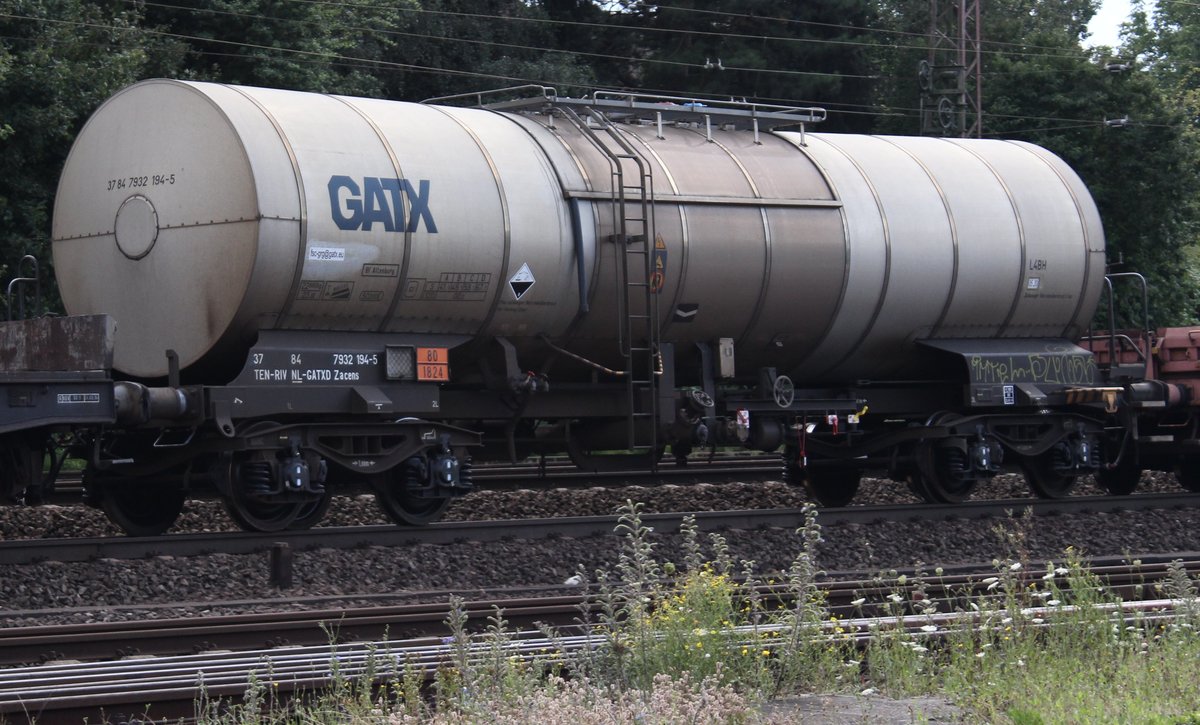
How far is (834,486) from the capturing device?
718 inches

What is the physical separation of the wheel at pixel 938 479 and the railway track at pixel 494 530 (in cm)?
55

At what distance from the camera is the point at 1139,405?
17.4 m

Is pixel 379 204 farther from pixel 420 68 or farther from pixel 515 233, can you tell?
pixel 420 68

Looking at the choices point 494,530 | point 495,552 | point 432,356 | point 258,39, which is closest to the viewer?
point 495,552

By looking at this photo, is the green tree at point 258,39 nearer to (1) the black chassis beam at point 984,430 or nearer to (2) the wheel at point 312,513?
(1) the black chassis beam at point 984,430

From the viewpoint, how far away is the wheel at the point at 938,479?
1644cm

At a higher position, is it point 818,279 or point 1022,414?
point 818,279

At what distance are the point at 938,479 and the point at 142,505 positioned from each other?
27.8ft

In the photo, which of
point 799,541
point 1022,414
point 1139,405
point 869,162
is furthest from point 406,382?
point 1139,405

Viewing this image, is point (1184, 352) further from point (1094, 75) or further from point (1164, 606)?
point (1094, 75)

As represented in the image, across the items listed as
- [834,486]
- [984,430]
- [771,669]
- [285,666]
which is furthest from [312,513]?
[984,430]

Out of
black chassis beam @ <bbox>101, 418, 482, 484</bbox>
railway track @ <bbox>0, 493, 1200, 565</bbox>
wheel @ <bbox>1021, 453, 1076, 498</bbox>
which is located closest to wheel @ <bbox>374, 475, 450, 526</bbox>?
railway track @ <bbox>0, 493, 1200, 565</bbox>

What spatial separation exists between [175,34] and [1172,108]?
21107 mm

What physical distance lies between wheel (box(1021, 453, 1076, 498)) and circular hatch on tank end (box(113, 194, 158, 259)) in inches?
399
